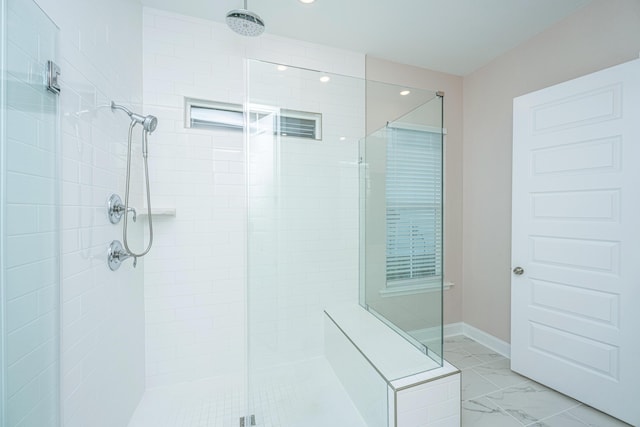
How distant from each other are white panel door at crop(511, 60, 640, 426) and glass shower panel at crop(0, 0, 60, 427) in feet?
9.49

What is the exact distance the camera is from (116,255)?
4.73 feet

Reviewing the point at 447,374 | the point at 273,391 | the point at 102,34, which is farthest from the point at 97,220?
the point at 447,374

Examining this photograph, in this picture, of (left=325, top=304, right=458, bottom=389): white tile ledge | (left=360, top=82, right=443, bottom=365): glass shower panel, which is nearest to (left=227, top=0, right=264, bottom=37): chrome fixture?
(left=360, top=82, right=443, bottom=365): glass shower panel

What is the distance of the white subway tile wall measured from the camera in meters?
1.80

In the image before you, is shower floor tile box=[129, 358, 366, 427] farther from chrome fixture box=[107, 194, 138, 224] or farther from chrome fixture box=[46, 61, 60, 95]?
chrome fixture box=[46, 61, 60, 95]

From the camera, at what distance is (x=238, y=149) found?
205cm

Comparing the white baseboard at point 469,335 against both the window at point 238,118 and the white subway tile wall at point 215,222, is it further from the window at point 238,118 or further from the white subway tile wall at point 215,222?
the window at point 238,118

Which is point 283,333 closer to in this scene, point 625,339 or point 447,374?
point 447,374

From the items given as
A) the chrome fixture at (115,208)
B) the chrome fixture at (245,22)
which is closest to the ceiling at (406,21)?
the chrome fixture at (245,22)

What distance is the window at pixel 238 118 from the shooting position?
1704mm

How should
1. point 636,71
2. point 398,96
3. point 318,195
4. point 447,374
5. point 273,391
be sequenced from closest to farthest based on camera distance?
1. point 447,374
2. point 636,71
3. point 273,391
4. point 318,195
5. point 398,96

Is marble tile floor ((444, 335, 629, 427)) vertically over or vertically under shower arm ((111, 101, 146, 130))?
under

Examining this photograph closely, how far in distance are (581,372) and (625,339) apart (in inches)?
15.0


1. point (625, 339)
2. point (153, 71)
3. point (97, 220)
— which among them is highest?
point (153, 71)
